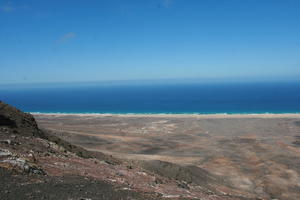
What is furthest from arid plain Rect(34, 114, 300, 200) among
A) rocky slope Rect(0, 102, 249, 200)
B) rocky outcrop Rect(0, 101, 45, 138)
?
rocky slope Rect(0, 102, 249, 200)

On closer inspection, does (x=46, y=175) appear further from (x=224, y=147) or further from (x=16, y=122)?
(x=224, y=147)

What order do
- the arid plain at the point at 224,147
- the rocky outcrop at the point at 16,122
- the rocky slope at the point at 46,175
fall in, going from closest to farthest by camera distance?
the rocky slope at the point at 46,175 < the rocky outcrop at the point at 16,122 < the arid plain at the point at 224,147

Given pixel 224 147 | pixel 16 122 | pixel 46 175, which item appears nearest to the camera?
pixel 46 175

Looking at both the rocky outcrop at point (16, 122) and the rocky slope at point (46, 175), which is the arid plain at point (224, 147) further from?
the rocky slope at point (46, 175)

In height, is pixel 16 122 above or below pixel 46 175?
above

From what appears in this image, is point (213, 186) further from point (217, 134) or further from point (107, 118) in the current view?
point (107, 118)

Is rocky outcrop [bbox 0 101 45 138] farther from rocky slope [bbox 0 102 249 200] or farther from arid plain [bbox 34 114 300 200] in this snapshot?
arid plain [bbox 34 114 300 200]

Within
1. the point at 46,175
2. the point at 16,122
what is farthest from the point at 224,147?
the point at 46,175

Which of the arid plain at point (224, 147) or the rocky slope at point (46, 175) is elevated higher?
the rocky slope at point (46, 175)

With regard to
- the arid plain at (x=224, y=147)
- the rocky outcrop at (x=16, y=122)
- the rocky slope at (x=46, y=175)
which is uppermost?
the rocky outcrop at (x=16, y=122)

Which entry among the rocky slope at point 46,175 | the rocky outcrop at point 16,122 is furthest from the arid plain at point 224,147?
the rocky slope at point 46,175
